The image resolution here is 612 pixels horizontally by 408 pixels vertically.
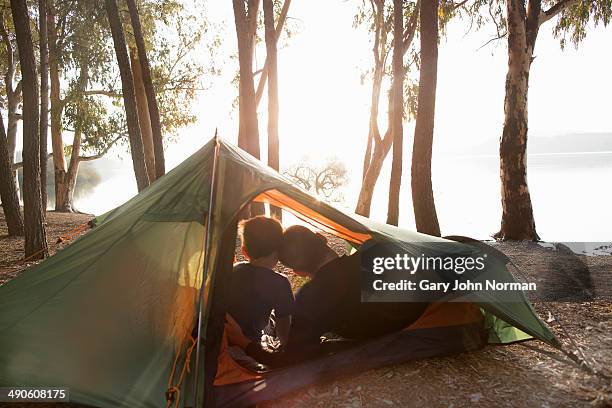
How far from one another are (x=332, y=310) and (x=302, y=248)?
1.67 feet

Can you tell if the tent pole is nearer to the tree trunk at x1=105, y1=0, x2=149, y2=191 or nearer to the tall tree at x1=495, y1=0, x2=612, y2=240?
the tree trunk at x1=105, y1=0, x2=149, y2=191

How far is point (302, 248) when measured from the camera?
3.81 metres

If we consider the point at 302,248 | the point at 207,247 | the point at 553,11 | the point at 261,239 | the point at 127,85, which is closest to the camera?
the point at 207,247

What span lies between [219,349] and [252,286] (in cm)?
47

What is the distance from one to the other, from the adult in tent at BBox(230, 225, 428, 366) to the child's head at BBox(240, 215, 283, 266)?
0.52 feet

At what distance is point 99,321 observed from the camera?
322cm

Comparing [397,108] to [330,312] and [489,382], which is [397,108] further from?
[489,382]

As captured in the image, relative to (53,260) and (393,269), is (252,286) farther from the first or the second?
(53,260)

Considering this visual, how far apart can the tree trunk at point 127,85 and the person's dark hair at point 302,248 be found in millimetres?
6313

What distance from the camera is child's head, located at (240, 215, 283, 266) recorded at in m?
3.57

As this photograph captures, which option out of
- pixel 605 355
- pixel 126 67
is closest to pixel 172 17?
pixel 126 67

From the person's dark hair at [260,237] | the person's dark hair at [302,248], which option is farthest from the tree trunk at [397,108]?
the person's dark hair at [260,237]

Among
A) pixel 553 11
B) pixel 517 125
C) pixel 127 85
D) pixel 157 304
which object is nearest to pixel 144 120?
pixel 127 85

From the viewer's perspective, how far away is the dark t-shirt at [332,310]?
11.8 ft
